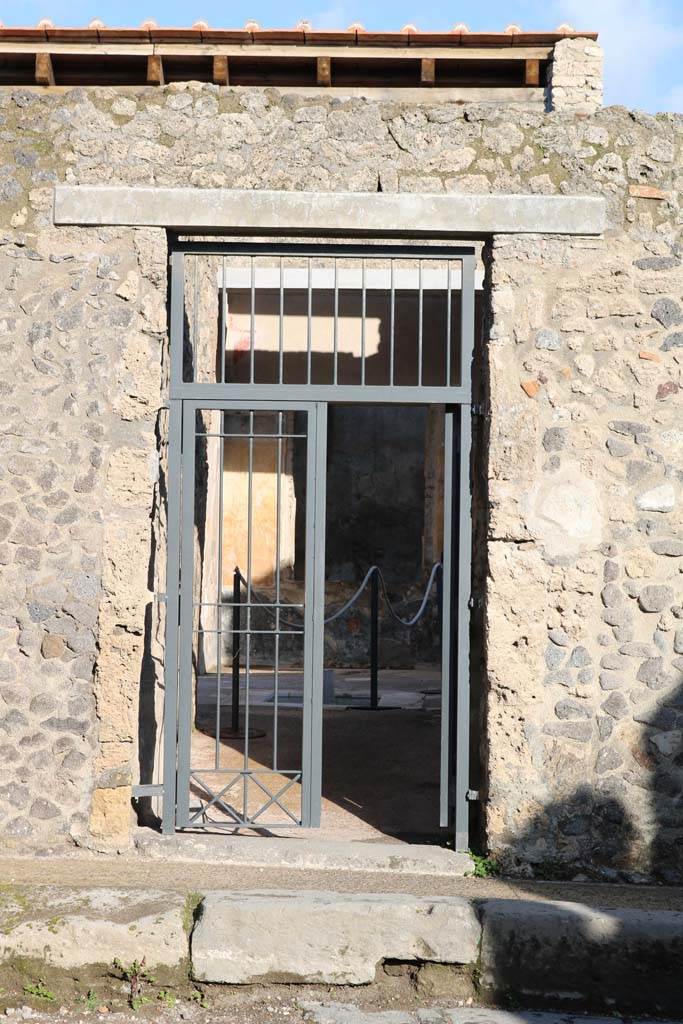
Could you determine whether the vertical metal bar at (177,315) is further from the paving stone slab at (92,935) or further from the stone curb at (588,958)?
the stone curb at (588,958)

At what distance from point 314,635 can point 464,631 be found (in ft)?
2.27

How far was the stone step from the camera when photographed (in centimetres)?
490

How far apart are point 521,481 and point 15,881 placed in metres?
2.68

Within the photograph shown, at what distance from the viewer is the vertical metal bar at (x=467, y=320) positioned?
17.0 ft

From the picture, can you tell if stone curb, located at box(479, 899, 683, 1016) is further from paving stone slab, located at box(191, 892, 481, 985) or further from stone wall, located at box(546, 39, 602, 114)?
stone wall, located at box(546, 39, 602, 114)

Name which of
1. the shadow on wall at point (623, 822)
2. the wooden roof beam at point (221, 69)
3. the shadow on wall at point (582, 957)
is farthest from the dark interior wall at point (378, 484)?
the shadow on wall at point (582, 957)

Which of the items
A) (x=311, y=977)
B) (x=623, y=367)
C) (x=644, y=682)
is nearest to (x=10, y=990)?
(x=311, y=977)

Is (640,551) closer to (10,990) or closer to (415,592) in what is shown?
(10,990)

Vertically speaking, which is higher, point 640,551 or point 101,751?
point 640,551

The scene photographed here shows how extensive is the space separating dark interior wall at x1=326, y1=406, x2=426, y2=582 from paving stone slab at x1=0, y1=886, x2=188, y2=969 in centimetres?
1238

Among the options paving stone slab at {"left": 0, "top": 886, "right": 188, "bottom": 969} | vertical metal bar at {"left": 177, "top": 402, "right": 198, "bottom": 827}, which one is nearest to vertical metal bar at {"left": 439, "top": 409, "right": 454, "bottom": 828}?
vertical metal bar at {"left": 177, "top": 402, "right": 198, "bottom": 827}

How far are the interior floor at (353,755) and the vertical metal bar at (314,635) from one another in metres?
0.30

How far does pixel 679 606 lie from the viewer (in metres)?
4.94

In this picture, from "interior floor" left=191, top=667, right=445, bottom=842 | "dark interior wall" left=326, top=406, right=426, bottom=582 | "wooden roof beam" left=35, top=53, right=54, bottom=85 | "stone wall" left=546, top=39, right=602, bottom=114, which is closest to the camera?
"interior floor" left=191, top=667, right=445, bottom=842
